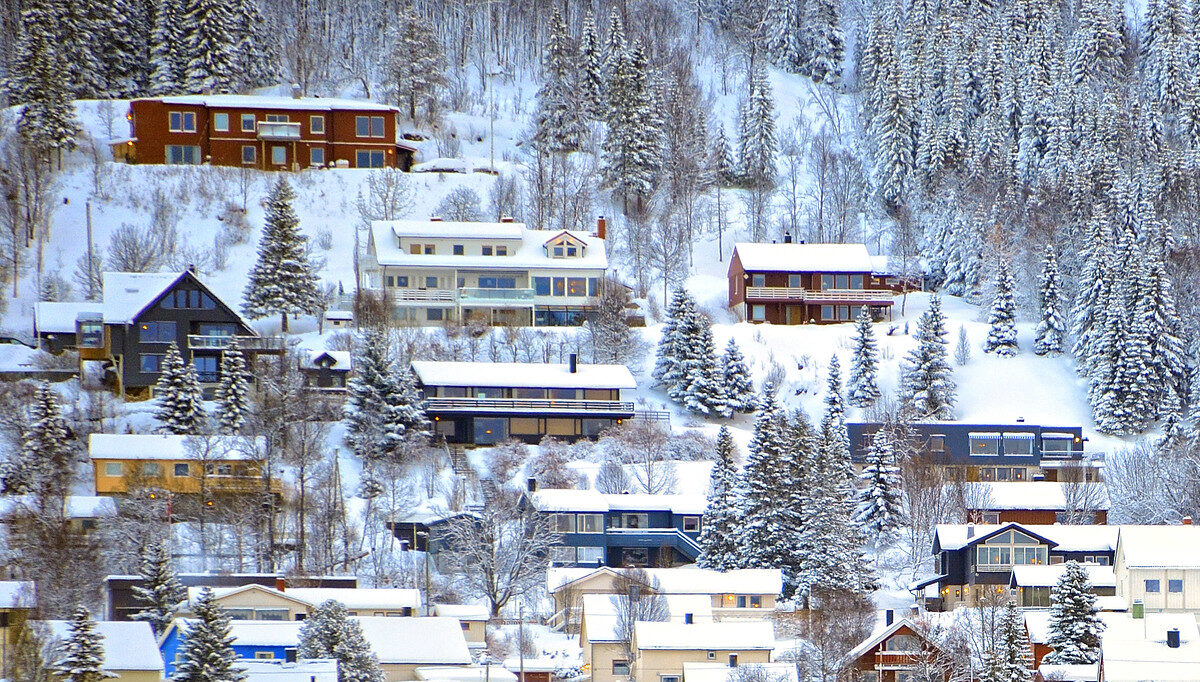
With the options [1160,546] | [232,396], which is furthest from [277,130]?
[1160,546]

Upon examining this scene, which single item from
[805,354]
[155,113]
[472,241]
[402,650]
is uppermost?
[155,113]

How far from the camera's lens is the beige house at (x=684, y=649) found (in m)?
56.1

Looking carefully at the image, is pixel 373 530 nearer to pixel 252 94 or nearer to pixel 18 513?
pixel 18 513

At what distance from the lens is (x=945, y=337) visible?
88250 mm

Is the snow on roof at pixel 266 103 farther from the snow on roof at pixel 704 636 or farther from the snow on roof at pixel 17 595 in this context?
the snow on roof at pixel 17 595

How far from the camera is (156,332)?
7738 cm

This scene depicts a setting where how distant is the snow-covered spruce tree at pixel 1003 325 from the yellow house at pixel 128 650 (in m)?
48.4

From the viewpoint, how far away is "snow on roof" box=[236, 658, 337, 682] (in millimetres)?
46844

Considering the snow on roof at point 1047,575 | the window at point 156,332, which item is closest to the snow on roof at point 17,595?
the window at point 156,332

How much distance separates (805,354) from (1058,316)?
11.9 m

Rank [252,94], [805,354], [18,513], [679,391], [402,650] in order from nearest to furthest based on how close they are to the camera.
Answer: [402,650]
[18,513]
[679,391]
[805,354]
[252,94]

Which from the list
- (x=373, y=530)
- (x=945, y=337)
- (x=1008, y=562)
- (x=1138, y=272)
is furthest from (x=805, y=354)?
(x=373, y=530)

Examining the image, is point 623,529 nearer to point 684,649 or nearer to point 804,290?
point 684,649

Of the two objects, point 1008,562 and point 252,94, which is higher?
point 252,94
